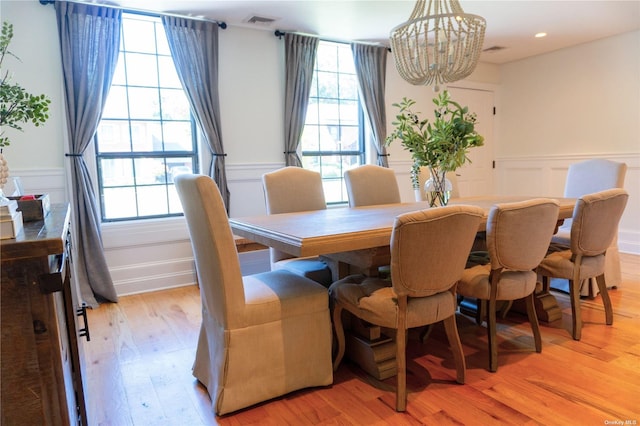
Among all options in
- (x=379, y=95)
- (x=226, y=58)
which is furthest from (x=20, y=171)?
(x=379, y=95)

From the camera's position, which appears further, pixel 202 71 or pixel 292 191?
pixel 202 71

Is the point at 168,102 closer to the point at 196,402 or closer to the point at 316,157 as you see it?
the point at 316,157

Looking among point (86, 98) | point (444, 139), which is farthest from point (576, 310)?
point (86, 98)

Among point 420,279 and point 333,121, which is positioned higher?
point 333,121

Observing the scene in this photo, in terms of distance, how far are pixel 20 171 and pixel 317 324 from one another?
2.81 meters

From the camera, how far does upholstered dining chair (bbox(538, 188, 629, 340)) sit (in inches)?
92.9

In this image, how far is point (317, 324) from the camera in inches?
77.6

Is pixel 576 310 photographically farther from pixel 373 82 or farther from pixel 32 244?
pixel 373 82

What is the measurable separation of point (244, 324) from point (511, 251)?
1339 mm

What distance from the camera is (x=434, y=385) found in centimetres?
203

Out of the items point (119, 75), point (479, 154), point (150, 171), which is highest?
point (119, 75)

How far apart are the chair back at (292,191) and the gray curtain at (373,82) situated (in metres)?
1.97

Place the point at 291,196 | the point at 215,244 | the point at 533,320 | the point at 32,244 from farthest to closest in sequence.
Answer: the point at 291,196 < the point at 533,320 < the point at 215,244 < the point at 32,244

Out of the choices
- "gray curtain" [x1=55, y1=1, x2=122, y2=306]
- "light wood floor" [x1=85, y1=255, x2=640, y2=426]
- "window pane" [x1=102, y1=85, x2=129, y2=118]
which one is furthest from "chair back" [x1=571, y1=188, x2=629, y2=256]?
"window pane" [x1=102, y1=85, x2=129, y2=118]
